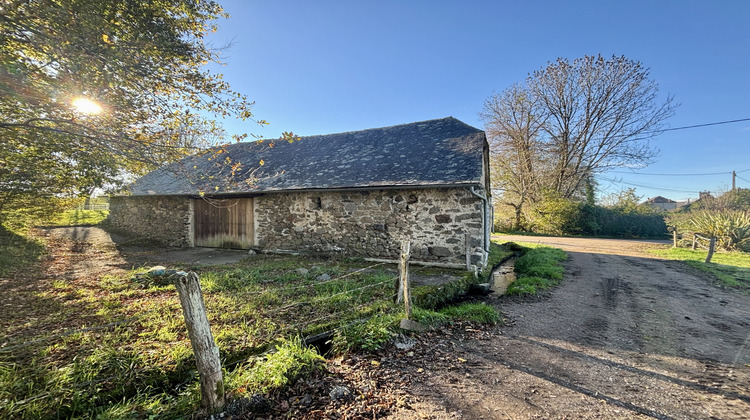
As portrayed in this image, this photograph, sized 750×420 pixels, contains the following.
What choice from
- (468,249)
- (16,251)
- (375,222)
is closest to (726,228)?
(468,249)

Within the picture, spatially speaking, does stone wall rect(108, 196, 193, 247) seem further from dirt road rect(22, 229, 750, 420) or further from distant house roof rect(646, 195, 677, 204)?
distant house roof rect(646, 195, 677, 204)

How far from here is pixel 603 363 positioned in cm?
349

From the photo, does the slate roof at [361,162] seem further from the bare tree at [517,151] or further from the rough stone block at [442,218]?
the bare tree at [517,151]

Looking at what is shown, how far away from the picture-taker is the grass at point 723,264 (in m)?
7.18

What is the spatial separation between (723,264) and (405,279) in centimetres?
1150

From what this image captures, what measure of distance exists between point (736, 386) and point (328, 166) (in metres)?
9.63

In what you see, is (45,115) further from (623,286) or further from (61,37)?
(623,286)

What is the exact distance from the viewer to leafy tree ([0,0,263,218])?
3.88 metres

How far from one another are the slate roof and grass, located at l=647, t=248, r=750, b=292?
263 inches

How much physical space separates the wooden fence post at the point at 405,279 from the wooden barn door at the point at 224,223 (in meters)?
7.42

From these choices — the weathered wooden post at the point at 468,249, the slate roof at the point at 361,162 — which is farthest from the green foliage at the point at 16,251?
the weathered wooden post at the point at 468,249

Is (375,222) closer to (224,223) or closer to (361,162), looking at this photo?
(361,162)

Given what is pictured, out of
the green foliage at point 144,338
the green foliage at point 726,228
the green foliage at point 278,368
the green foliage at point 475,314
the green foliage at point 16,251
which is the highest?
the green foliage at point 726,228

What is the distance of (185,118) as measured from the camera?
17.6ft
